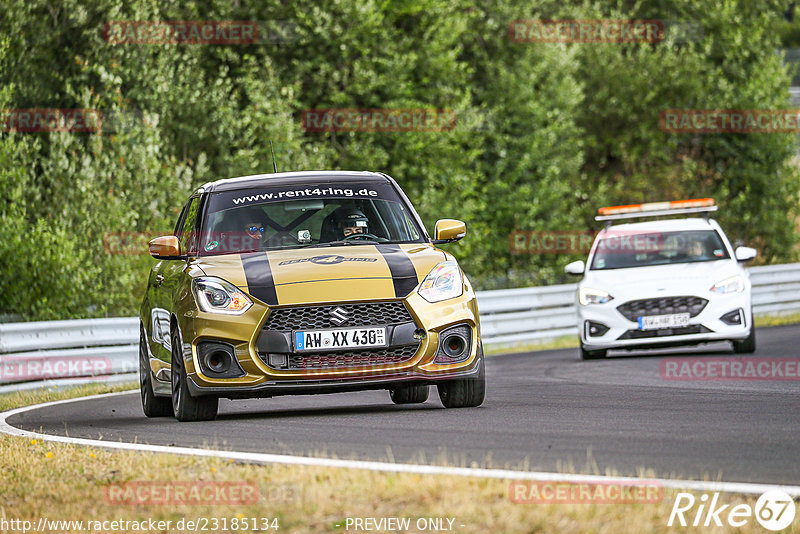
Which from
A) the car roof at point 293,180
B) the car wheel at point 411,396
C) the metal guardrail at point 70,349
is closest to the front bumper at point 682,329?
the metal guardrail at point 70,349

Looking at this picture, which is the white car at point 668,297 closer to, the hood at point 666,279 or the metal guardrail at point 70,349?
the hood at point 666,279

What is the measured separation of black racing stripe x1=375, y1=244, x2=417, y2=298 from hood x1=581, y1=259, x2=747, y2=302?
7295 mm

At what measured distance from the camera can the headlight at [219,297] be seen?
29.9 feet

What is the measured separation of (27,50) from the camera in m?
25.0

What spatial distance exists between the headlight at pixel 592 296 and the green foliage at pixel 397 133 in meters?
7.69

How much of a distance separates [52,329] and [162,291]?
22.4ft

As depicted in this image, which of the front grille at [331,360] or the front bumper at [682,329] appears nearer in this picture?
the front grille at [331,360]

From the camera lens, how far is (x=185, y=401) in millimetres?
9516

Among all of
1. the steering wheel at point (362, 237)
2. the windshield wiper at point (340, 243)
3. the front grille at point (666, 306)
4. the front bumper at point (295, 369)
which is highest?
the steering wheel at point (362, 237)

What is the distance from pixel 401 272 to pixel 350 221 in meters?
1.12

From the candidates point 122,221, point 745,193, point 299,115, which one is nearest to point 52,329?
point 122,221

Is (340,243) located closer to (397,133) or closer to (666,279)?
(666,279)

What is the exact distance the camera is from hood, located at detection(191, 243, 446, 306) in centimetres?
908

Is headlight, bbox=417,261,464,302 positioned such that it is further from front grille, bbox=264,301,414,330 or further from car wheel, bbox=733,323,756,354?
car wheel, bbox=733,323,756,354
